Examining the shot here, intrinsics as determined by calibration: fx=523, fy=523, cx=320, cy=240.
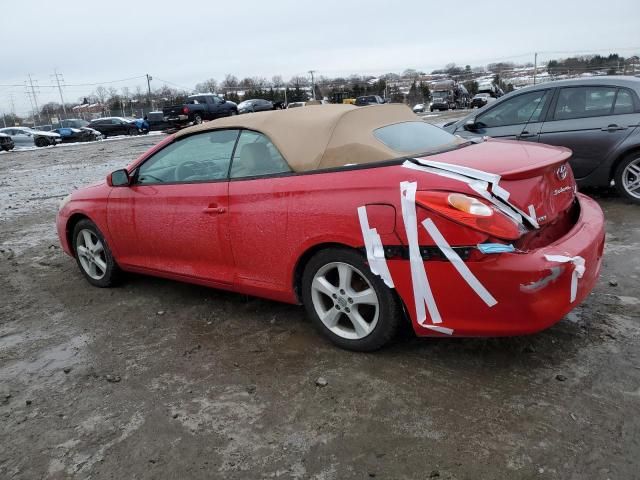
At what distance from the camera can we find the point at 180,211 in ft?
12.7

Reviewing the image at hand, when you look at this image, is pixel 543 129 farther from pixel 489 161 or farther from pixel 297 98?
pixel 297 98

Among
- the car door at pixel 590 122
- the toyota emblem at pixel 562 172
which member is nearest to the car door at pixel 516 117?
the car door at pixel 590 122

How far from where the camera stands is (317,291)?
325 centimetres

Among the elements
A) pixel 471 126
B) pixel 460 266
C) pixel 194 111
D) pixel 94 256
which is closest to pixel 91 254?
pixel 94 256

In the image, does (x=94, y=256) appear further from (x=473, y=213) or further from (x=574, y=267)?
(x=574, y=267)

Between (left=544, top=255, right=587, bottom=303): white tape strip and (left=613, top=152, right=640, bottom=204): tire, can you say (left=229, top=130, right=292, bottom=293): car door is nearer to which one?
(left=544, top=255, right=587, bottom=303): white tape strip

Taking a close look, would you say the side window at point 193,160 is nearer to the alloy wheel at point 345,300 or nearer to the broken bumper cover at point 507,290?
the alloy wheel at point 345,300

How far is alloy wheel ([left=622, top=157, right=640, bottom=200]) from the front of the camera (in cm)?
616

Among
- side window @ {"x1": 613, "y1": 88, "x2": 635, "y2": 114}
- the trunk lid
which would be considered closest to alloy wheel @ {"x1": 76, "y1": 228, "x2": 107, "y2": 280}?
the trunk lid

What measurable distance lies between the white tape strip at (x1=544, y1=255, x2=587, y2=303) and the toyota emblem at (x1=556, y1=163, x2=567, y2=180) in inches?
24.1

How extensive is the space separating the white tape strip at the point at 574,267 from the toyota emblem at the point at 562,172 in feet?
2.01

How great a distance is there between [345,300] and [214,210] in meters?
1.17

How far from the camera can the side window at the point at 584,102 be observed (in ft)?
20.8

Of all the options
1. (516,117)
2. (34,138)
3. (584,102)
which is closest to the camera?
(584,102)
